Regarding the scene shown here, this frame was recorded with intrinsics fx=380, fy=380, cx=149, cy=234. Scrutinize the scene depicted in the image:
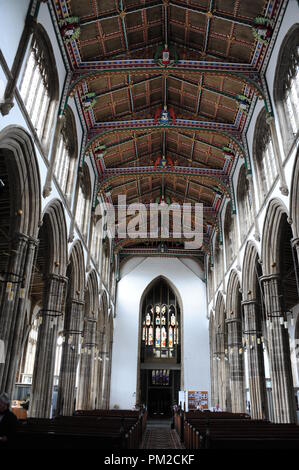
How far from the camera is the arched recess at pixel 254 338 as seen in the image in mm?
15375

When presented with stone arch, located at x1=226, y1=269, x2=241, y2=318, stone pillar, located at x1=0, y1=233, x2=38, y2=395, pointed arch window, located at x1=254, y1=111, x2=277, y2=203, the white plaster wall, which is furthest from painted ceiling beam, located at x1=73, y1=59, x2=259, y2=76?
the white plaster wall

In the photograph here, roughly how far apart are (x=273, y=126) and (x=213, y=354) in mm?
18842

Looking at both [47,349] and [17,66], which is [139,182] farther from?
[17,66]

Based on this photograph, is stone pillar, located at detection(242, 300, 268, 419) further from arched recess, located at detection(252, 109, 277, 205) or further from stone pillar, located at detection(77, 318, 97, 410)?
stone pillar, located at detection(77, 318, 97, 410)

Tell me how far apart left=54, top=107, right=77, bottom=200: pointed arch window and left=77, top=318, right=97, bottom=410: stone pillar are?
8.82 meters

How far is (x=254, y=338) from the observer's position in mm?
15930

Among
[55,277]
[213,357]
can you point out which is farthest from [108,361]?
[55,277]

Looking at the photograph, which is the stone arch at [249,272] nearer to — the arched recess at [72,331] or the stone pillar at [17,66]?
the arched recess at [72,331]

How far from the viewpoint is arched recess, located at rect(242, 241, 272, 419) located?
50.4 feet

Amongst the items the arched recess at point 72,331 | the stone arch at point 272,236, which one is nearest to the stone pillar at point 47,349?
the arched recess at point 72,331
